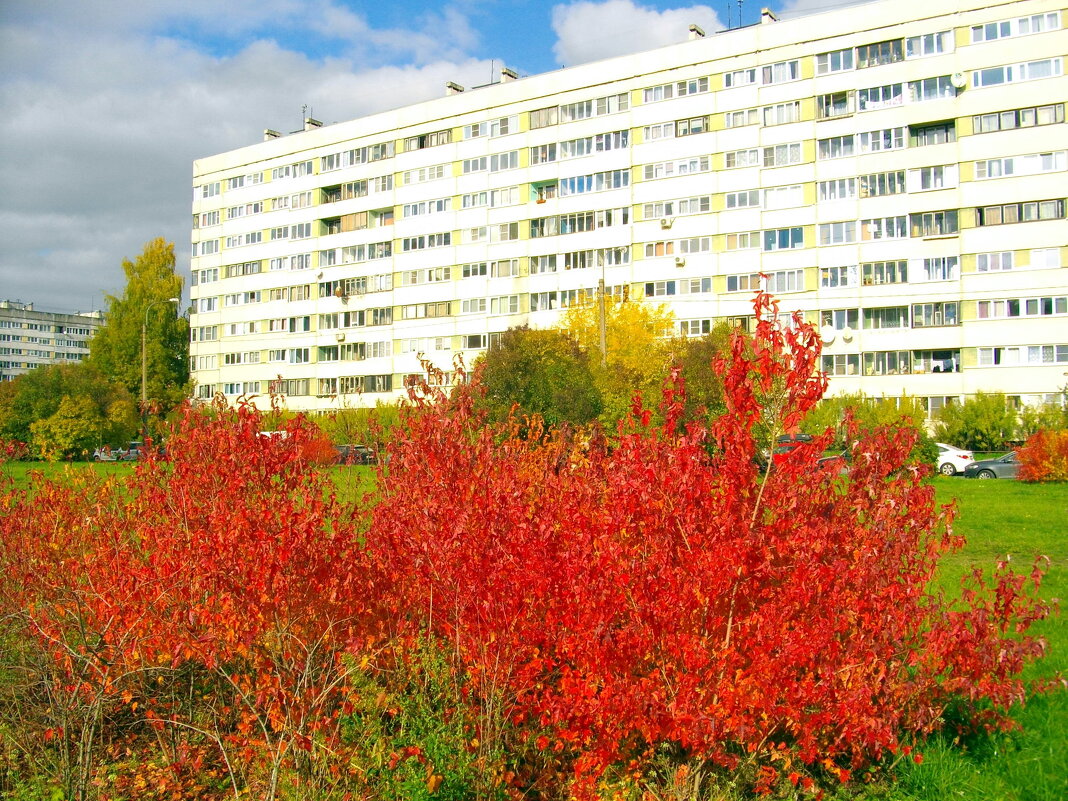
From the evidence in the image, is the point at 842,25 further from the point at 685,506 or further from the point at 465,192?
the point at 685,506

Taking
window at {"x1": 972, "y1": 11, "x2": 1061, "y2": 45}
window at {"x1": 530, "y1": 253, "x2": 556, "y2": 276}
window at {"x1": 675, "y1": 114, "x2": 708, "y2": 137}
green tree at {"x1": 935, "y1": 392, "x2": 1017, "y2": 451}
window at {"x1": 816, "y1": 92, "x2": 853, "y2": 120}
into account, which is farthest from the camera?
window at {"x1": 530, "y1": 253, "x2": 556, "y2": 276}

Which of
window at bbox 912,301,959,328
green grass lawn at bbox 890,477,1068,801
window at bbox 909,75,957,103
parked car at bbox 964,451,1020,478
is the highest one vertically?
window at bbox 909,75,957,103

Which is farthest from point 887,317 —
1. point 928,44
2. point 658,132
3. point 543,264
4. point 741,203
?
point 543,264

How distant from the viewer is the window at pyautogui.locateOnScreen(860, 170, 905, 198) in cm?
4550

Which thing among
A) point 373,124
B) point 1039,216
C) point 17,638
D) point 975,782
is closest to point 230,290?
point 373,124

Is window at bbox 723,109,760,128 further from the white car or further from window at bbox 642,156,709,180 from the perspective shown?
the white car

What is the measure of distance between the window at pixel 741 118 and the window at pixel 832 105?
3.25 metres

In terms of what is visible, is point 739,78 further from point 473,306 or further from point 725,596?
point 725,596

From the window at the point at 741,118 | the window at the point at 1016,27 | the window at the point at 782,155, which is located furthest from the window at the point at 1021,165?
the window at the point at 741,118

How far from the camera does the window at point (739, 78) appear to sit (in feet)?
160

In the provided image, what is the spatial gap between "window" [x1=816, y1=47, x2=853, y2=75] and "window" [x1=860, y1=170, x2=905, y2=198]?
5865 mm

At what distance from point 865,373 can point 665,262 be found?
40.4ft

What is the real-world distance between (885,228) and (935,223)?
2.33 metres

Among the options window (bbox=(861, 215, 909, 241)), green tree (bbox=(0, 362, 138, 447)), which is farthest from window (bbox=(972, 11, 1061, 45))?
green tree (bbox=(0, 362, 138, 447))
